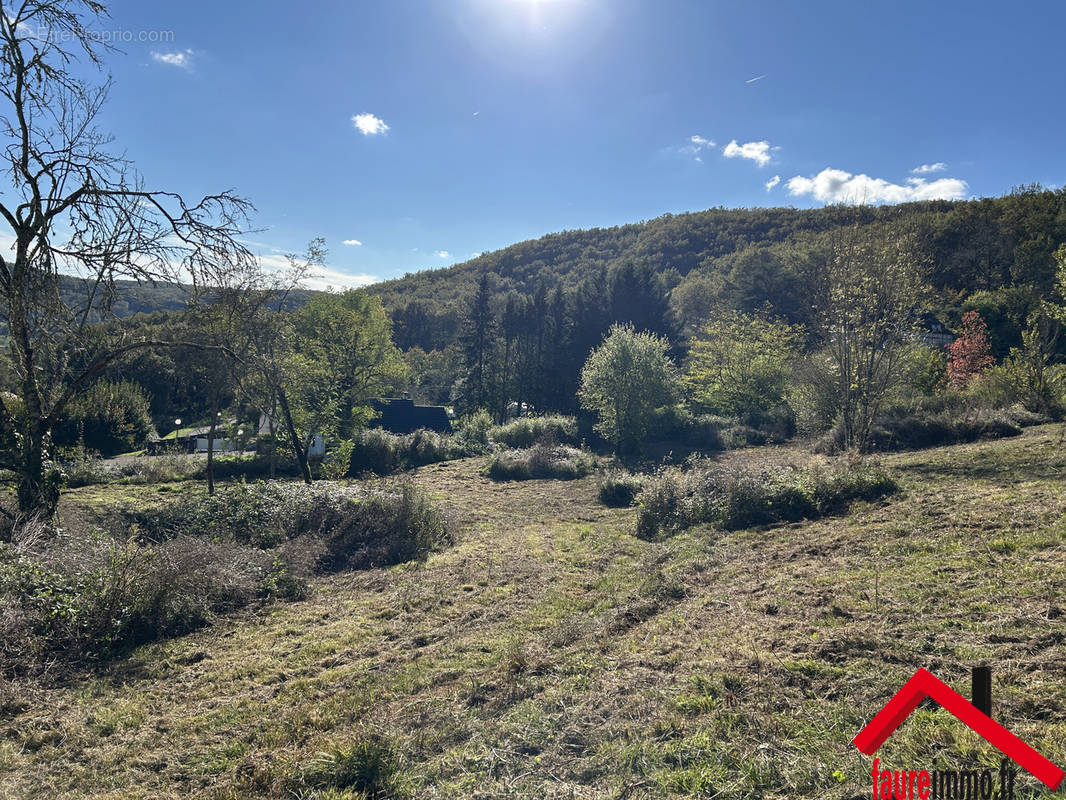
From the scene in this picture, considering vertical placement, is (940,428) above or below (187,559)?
above

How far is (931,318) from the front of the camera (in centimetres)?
3766

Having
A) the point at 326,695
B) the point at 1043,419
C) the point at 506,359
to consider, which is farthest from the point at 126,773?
the point at 506,359

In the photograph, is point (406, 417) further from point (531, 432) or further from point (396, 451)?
point (396, 451)

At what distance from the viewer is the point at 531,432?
27984 mm

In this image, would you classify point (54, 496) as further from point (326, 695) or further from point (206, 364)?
point (206, 364)

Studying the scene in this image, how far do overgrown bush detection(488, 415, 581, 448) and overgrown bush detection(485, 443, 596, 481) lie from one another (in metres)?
5.32

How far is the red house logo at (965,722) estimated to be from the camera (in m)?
1.24

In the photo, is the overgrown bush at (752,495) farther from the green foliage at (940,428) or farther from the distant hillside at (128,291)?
the distant hillside at (128,291)

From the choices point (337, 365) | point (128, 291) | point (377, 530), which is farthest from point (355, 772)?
point (337, 365)

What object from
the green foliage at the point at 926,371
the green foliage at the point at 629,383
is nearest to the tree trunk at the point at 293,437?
the green foliage at the point at 629,383

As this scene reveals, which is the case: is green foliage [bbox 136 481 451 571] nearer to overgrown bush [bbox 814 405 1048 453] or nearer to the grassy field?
the grassy field

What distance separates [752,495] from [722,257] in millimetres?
67501

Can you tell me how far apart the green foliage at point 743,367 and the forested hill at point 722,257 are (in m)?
7.59

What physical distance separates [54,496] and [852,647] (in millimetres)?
10377
